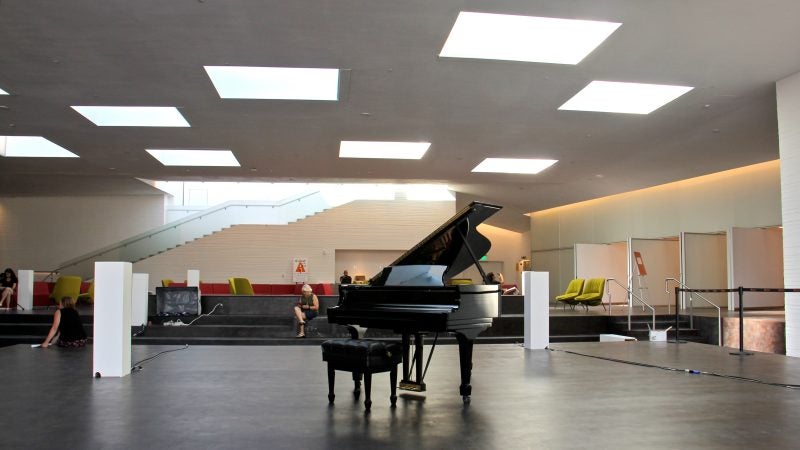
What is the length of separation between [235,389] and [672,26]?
18.1ft

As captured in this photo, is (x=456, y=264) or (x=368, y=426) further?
(x=456, y=264)

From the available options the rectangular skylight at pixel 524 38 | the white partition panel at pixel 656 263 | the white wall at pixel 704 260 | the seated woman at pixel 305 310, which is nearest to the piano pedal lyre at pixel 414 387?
the rectangular skylight at pixel 524 38

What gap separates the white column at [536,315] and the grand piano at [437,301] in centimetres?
323

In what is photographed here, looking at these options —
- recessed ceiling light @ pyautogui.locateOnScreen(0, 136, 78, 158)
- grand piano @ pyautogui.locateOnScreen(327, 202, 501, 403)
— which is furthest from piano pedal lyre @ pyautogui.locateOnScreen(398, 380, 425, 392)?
recessed ceiling light @ pyautogui.locateOnScreen(0, 136, 78, 158)

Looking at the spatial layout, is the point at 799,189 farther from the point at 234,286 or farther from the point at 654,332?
the point at 234,286

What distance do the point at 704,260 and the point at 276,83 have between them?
1118cm

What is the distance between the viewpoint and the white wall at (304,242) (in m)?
18.6

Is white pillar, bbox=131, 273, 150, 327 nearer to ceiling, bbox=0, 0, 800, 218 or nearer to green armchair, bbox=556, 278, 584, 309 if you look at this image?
ceiling, bbox=0, 0, 800, 218

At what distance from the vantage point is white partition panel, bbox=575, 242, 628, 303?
58.9 ft

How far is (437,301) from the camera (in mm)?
4723

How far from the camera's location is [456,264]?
539 centimetres

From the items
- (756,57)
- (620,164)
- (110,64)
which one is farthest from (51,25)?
(620,164)

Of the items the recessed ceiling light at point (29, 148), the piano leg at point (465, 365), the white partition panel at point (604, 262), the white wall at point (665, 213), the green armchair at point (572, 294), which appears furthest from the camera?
the white partition panel at point (604, 262)

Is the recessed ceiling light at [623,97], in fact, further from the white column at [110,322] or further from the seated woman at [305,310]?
the white column at [110,322]
